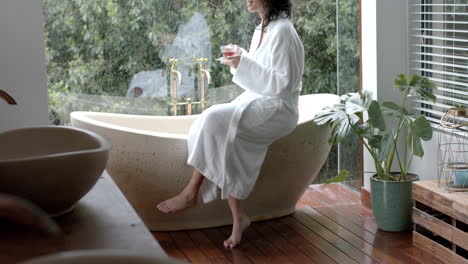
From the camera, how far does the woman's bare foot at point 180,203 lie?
155 inches

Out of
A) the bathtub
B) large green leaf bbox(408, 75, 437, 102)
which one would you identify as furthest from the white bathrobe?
large green leaf bbox(408, 75, 437, 102)

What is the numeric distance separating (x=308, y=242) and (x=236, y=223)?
40cm

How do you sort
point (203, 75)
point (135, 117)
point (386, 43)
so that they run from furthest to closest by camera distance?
point (203, 75) → point (135, 117) → point (386, 43)

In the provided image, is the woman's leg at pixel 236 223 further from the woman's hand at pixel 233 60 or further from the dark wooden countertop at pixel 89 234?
the dark wooden countertop at pixel 89 234

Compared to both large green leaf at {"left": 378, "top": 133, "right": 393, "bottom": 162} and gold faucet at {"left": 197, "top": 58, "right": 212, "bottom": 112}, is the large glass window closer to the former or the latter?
gold faucet at {"left": 197, "top": 58, "right": 212, "bottom": 112}

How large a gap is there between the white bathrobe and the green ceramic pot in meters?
0.61

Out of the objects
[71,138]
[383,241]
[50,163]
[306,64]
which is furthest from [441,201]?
[50,163]

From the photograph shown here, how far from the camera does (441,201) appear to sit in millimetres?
3549

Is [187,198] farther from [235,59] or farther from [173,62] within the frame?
[173,62]

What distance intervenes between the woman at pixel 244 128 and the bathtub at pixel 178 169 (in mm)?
103

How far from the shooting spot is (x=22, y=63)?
10.9 ft

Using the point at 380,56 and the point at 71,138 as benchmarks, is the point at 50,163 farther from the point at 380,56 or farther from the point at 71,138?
the point at 380,56

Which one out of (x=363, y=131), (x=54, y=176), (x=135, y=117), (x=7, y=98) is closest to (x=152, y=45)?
(x=135, y=117)

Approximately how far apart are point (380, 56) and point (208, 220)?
1436 millimetres
